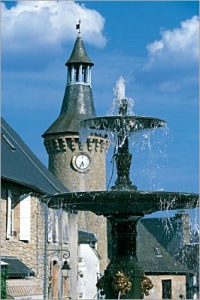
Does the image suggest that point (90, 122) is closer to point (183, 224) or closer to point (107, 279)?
point (107, 279)

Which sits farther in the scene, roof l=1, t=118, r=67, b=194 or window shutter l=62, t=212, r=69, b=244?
window shutter l=62, t=212, r=69, b=244

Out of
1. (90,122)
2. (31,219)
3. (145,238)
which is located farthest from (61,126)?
(90,122)

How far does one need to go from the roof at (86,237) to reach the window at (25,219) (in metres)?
15.0

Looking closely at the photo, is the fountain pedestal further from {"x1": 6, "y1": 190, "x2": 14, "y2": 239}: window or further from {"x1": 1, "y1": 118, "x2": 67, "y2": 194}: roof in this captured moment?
{"x1": 6, "y1": 190, "x2": 14, "y2": 239}: window

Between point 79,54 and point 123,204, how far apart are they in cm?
4618

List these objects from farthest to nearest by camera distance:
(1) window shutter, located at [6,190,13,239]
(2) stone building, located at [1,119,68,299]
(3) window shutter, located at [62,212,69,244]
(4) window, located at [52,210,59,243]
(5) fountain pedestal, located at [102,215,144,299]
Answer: (3) window shutter, located at [62,212,69,244]
(4) window, located at [52,210,59,243]
(1) window shutter, located at [6,190,13,239]
(2) stone building, located at [1,119,68,299]
(5) fountain pedestal, located at [102,215,144,299]

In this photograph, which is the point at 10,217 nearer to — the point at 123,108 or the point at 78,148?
the point at 123,108

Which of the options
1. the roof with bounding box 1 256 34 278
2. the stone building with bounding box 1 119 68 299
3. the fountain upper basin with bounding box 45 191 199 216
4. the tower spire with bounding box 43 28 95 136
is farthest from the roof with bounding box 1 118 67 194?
the fountain upper basin with bounding box 45 191 199 216

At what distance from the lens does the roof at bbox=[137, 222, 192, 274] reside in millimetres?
63125

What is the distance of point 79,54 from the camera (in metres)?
58.0

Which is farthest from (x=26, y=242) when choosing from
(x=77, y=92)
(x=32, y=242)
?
(x=77, y=92)

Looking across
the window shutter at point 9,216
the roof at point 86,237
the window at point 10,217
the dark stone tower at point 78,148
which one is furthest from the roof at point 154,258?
the window shutter at point 9,216

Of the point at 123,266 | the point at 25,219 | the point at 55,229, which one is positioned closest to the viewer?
the point at 123,266

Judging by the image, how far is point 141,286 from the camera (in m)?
12.8
